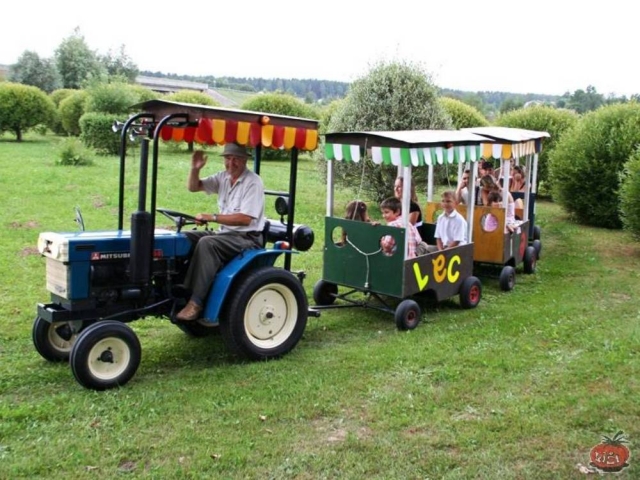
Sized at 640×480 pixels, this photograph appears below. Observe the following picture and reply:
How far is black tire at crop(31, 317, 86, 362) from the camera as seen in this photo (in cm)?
544

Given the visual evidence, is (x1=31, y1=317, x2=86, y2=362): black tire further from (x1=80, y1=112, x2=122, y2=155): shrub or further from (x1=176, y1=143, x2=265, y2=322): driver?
(x1=80, y1=112, x2=122, y2=155): shrub

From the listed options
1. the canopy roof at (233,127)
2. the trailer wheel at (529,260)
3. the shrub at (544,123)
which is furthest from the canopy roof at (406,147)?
the shrub at (544,123)

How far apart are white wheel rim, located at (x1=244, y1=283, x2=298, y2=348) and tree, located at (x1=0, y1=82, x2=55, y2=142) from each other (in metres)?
24.5

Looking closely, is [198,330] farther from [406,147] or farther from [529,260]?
[529,260]

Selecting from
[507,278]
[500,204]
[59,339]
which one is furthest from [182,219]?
[500,204]

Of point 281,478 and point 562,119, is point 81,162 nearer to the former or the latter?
point 562,119

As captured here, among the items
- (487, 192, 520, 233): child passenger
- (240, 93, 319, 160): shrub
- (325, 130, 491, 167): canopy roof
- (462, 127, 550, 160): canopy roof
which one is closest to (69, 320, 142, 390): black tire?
(325, 130, 491, 167): canopy roof

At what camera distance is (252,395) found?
4.87 meters

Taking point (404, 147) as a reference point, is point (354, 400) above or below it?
below

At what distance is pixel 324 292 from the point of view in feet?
24.3

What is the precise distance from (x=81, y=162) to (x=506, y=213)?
1324 cm

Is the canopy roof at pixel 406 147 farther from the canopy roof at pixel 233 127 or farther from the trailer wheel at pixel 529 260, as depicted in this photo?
the trailer wheel at pixel 529 260

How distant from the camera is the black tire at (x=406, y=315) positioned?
6.62 m

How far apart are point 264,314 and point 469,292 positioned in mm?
2805
